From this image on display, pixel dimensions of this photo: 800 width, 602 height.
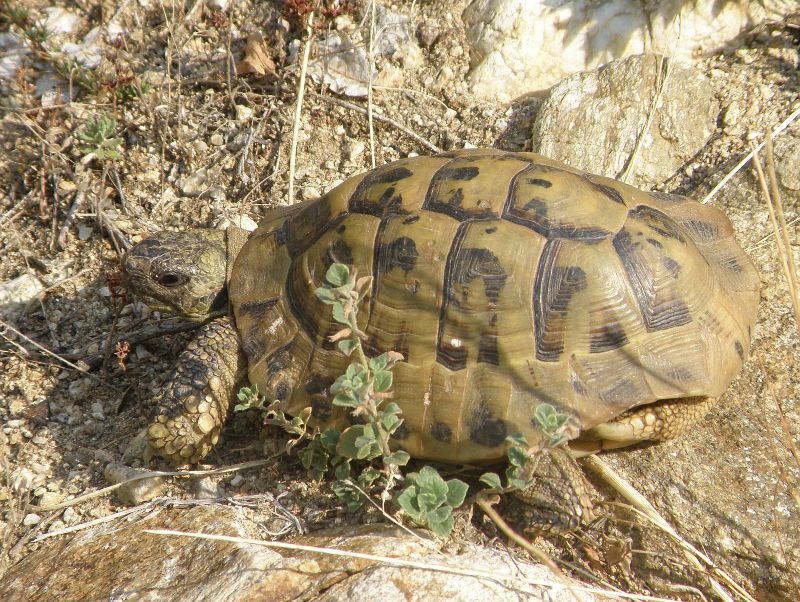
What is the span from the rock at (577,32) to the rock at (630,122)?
33 cm

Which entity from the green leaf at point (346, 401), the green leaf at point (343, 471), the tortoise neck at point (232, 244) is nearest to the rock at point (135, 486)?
the green leaf at point (343, 471)

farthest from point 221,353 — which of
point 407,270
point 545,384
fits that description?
point 545,384

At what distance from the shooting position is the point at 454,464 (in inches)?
113

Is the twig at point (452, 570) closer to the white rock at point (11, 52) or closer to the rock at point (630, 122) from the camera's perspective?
the rock at point (630, 122)

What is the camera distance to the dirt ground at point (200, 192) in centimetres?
295

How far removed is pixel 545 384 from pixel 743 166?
2166mm

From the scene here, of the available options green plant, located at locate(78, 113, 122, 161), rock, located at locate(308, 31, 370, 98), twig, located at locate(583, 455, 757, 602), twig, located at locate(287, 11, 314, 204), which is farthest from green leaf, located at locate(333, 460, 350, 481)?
rock, located at locate(308, 31, 370, 98)

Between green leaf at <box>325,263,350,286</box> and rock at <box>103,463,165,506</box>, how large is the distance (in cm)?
148

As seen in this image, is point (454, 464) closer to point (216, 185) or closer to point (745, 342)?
point (745, 342)

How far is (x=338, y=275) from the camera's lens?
216 centimetres

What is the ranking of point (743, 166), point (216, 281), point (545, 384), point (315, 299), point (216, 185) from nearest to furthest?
point (545, 384) < point (315, 299) < point (216, 281) < point (743, 166) < point (216, 185)

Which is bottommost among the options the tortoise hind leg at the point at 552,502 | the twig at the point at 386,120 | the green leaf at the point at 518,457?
the tortoise hind leg at the point at 552,502

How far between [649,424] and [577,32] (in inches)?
114

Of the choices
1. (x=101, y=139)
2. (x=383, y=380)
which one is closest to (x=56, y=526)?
(x=383, y=380)
